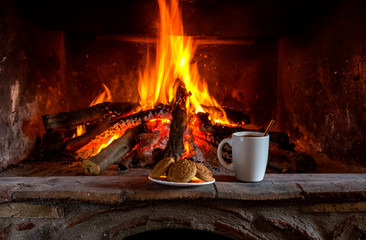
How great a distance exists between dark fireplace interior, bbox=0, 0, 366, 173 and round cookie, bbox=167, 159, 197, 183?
1092 millimetres

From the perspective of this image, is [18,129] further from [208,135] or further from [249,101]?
[249,101]

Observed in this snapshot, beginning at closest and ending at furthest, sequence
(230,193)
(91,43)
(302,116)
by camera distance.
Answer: (230,193) → (302,116) → (91,43)

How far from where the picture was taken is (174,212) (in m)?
1.17

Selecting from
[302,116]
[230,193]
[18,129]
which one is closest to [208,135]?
[302,116]

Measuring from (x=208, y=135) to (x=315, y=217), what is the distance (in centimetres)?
107

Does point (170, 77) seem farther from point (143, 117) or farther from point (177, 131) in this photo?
point (177, 131)

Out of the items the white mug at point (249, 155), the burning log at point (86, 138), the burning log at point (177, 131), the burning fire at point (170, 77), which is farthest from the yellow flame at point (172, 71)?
the white mug at point (249, 155)

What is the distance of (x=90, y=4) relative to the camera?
87.4 inches

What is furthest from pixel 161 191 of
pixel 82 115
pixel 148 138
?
pixel 82 115

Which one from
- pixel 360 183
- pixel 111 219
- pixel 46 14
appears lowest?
pixel 111 219

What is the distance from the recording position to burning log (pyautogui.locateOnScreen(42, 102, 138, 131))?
2207mm

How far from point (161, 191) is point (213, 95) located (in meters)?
1.88

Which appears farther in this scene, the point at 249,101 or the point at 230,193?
the point at 249,101

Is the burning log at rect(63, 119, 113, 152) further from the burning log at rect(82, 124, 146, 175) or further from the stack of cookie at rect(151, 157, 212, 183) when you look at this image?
the stack of cookie at rect(151, 157, 212, 183)
